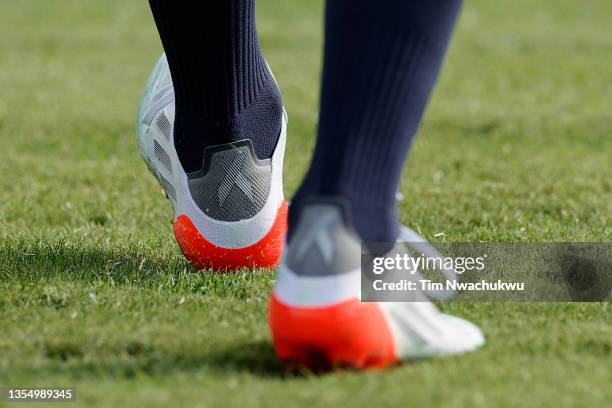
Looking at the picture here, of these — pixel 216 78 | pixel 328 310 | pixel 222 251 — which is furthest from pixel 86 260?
pixel 328 310

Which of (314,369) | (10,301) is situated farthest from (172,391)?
(10,301)

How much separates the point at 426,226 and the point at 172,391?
5.40 feet

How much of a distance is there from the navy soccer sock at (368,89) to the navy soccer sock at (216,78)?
A: 0.66 meters

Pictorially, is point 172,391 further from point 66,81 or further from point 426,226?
point 66,81

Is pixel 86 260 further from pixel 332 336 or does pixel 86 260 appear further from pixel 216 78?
pixel 332 336

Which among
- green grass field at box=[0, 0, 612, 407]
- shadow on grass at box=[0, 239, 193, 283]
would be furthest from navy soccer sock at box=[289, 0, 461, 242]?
shadow on grass at box=[0, 239, 193, 283]

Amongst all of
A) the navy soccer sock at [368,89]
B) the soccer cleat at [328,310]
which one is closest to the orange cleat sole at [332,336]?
the soccer cleat at [328,310]

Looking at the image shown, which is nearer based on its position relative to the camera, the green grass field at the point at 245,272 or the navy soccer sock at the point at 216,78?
the green grass field at the point at 245,272

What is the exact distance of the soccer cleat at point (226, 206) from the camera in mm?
2492

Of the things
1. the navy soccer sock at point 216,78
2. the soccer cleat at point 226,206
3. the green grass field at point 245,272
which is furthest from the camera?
the soccer cleat at point 226,206

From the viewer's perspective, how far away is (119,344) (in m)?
1.89

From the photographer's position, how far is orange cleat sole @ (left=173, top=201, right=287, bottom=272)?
2.50 metres

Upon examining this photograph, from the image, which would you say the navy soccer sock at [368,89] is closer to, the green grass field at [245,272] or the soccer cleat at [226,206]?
the green grass field at [245,272]

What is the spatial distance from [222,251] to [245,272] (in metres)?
0.08
